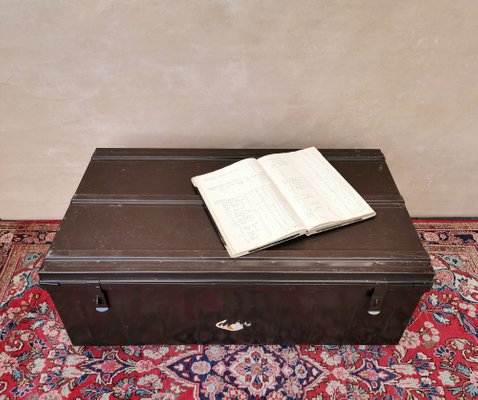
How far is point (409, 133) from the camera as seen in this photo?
1348 mm

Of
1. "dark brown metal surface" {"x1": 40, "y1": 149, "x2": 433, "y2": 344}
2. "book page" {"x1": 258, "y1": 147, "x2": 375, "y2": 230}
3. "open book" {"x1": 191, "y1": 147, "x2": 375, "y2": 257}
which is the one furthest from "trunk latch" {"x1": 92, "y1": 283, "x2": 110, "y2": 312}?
"book page" {"x1": 258, "y1": 147, "x2": 375, "y2": 230}

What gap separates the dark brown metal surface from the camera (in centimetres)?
98

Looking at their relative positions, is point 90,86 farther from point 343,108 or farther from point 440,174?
point 440,174

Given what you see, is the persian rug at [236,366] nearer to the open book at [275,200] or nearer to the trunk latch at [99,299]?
the trunk latch at [99,299]

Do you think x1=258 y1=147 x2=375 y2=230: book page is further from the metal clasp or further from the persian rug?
the persian rug

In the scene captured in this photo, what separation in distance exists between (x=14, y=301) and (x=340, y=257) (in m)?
1.08

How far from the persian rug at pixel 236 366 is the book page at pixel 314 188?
440mm

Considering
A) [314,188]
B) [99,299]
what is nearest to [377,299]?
[314,188]

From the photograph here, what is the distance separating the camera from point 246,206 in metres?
1.06

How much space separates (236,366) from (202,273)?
372 mm

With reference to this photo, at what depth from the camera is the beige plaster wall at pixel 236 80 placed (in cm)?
108

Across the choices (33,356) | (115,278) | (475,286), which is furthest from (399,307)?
(33,356)

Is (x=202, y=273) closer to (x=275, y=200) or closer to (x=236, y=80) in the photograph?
(x=275, y=200)

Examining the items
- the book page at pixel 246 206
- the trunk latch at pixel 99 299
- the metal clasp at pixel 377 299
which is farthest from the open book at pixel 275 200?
the trunk latch at pixel 99 299
